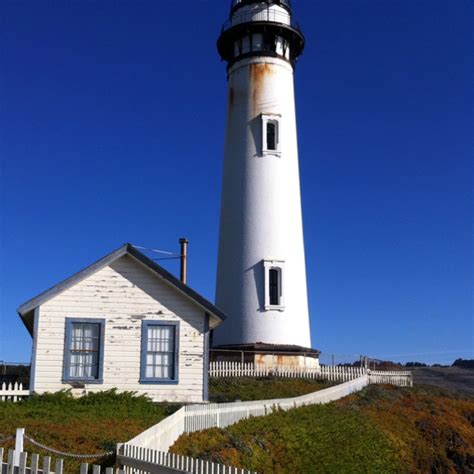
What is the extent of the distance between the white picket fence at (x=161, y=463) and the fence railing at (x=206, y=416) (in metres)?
0.23

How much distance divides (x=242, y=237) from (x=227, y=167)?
11.7 ft

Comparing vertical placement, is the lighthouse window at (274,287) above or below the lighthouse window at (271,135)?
below

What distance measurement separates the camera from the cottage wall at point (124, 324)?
683 inches

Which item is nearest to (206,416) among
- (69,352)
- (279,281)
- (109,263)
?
(69,352)

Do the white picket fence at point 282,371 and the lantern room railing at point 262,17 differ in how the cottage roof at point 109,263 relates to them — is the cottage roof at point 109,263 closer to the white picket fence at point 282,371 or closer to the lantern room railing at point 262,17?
the white picket fence at point 282,371

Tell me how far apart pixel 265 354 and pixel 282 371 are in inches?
42.8

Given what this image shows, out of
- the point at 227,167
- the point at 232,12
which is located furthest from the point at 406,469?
the point at 232,12

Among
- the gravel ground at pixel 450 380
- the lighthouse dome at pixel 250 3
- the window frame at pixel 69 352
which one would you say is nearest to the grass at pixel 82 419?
the window frame at pixel 69 352

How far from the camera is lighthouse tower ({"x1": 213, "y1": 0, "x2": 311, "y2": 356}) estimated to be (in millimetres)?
27688

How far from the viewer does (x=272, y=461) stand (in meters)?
13.8

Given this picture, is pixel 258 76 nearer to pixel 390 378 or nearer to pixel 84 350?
pixel 390 378

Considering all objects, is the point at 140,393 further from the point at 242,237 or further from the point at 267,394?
the point at 242,237

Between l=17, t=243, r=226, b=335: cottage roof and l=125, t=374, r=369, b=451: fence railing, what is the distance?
2.81 metres

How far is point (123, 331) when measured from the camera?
17859 mm
